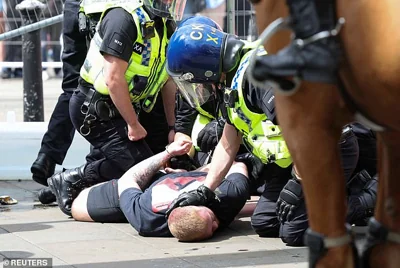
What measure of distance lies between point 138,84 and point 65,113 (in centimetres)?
89

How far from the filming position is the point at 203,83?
4887mm

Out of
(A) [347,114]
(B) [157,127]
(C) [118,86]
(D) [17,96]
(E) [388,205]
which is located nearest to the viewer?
(A) [347,114]

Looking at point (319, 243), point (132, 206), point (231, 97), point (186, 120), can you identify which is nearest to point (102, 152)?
point (186, 120)

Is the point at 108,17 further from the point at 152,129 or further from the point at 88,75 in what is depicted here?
the point at 152,129

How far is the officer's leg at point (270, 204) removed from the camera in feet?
16.5

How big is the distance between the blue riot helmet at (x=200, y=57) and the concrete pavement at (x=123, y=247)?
2.73ft

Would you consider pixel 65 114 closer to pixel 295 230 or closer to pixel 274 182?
Answer: pixel 274 182

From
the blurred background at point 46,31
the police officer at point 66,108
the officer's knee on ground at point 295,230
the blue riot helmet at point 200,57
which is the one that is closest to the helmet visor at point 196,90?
the blue riot helmet at point 200,57

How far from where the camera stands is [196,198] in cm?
500

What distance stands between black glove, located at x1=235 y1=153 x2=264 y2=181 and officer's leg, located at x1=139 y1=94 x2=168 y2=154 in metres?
0.81

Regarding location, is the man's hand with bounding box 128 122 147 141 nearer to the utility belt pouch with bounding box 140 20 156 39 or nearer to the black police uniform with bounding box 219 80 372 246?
the utility belt pouch with bounding box 140 20 156 39

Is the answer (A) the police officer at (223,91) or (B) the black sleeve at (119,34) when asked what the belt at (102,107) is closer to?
(B) the black sleeve at (119,34)

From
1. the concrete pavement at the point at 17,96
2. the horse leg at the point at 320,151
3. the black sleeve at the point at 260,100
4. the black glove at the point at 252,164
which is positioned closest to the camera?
the horse leg at the point at 320,151

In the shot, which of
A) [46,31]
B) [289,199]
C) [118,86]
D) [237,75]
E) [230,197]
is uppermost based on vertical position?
[237,75]
